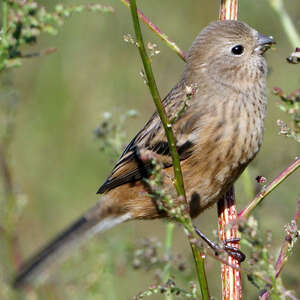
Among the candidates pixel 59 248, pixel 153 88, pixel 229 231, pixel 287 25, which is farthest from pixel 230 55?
pixel 153 88

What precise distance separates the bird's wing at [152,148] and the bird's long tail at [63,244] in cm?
25

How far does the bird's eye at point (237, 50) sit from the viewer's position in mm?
4122

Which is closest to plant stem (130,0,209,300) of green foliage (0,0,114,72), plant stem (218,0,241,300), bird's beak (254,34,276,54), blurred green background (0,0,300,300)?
plant stem (218,0,241,300)

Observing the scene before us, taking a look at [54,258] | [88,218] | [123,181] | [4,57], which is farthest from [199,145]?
[4,57]

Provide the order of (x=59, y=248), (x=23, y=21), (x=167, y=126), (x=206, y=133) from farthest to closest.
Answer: (x=206, y=133) < (x=59, y=248) < (x=23, y=21) < (x=167, y=126)

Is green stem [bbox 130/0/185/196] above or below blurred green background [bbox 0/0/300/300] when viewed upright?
below

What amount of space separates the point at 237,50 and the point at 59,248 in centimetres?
186

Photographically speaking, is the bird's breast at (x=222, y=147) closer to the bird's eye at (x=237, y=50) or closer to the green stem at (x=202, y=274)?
the bird's eye at (x=237, y=50)

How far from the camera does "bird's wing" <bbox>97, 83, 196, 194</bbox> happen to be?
3930 mm

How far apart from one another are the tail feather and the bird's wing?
0.32m

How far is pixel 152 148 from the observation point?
12.9 ft

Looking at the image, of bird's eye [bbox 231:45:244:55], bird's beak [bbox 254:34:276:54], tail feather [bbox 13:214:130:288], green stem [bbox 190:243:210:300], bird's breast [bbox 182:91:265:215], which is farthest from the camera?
bird's eye [bbox 231:45:244:55]

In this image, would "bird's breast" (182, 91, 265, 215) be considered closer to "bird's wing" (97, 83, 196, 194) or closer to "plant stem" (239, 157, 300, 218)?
"bird's wing" (97, 83, 196, 194)

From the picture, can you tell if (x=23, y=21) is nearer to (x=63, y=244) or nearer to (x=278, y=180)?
(x=63, y=244)
